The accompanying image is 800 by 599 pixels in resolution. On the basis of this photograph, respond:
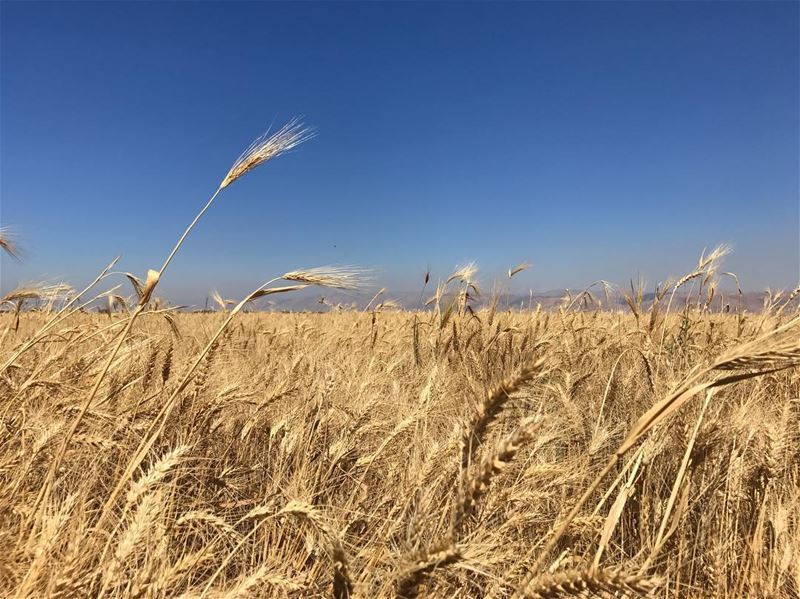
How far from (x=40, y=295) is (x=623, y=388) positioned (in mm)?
2873

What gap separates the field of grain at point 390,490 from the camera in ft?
2.78

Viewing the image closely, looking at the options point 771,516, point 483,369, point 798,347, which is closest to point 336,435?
point 483,369

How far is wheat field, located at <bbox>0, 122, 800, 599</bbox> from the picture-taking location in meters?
0.85

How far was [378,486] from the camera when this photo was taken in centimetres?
173

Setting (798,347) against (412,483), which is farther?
(412,483)

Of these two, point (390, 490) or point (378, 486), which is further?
point (378, 486)

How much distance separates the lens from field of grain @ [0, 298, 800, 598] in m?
0.85

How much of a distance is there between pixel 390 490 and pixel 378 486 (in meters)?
0.14

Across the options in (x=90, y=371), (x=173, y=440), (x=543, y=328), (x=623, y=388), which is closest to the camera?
(x=173, y=440)

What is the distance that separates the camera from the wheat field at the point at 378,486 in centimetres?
85

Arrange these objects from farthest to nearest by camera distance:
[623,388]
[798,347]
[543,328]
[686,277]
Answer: [543,328] < [686,277] < [623,388] < [798,347]

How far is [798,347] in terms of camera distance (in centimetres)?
69

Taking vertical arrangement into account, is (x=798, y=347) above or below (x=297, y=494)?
above

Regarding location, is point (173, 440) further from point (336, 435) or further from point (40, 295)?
point (40, 295)
